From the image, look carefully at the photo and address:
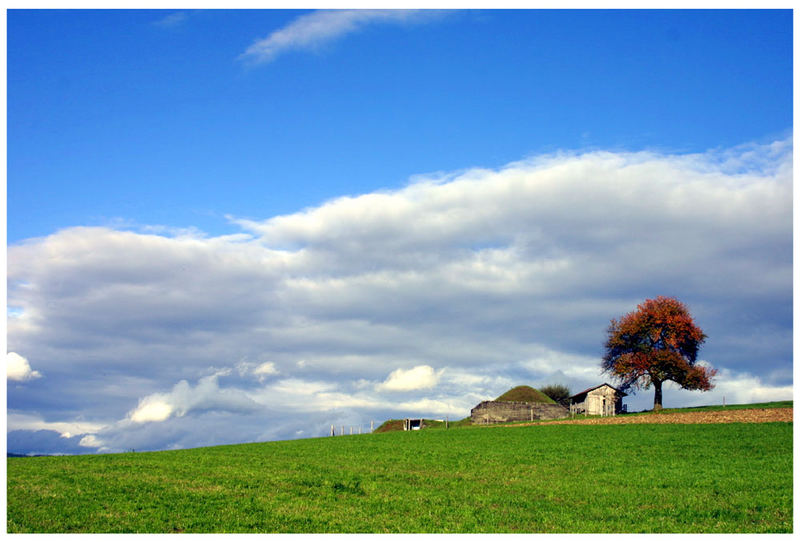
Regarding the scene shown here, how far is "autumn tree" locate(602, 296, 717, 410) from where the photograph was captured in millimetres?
82312

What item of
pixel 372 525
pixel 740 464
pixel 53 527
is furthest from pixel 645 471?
pixel 53 527

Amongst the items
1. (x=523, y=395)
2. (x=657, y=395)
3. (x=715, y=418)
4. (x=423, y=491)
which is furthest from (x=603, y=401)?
(x=423, y=491)

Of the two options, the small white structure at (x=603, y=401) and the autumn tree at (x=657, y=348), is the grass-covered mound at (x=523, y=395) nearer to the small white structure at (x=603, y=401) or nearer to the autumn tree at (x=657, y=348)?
the small white structure at (x=603, y=401)

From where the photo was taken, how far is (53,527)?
18.0 metres

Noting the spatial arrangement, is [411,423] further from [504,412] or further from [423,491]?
[423,491]

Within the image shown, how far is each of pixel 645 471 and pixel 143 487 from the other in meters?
21.9

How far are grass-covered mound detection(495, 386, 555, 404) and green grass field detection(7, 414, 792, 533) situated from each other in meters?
Answer: 67.8

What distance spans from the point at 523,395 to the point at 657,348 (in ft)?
104

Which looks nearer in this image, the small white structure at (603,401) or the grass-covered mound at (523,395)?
the small white structure at (603,401)

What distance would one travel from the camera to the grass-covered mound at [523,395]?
111 m

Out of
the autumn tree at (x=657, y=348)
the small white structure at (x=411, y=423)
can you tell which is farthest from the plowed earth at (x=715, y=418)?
the small white structure at (x=411, y=423)

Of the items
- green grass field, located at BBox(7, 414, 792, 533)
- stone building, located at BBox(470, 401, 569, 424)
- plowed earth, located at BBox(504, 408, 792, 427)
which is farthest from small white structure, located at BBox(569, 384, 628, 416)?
green grass field, located at BBox(7, 414, 792, 533)

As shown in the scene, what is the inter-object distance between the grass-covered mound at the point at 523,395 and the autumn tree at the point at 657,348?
83.1 feet
